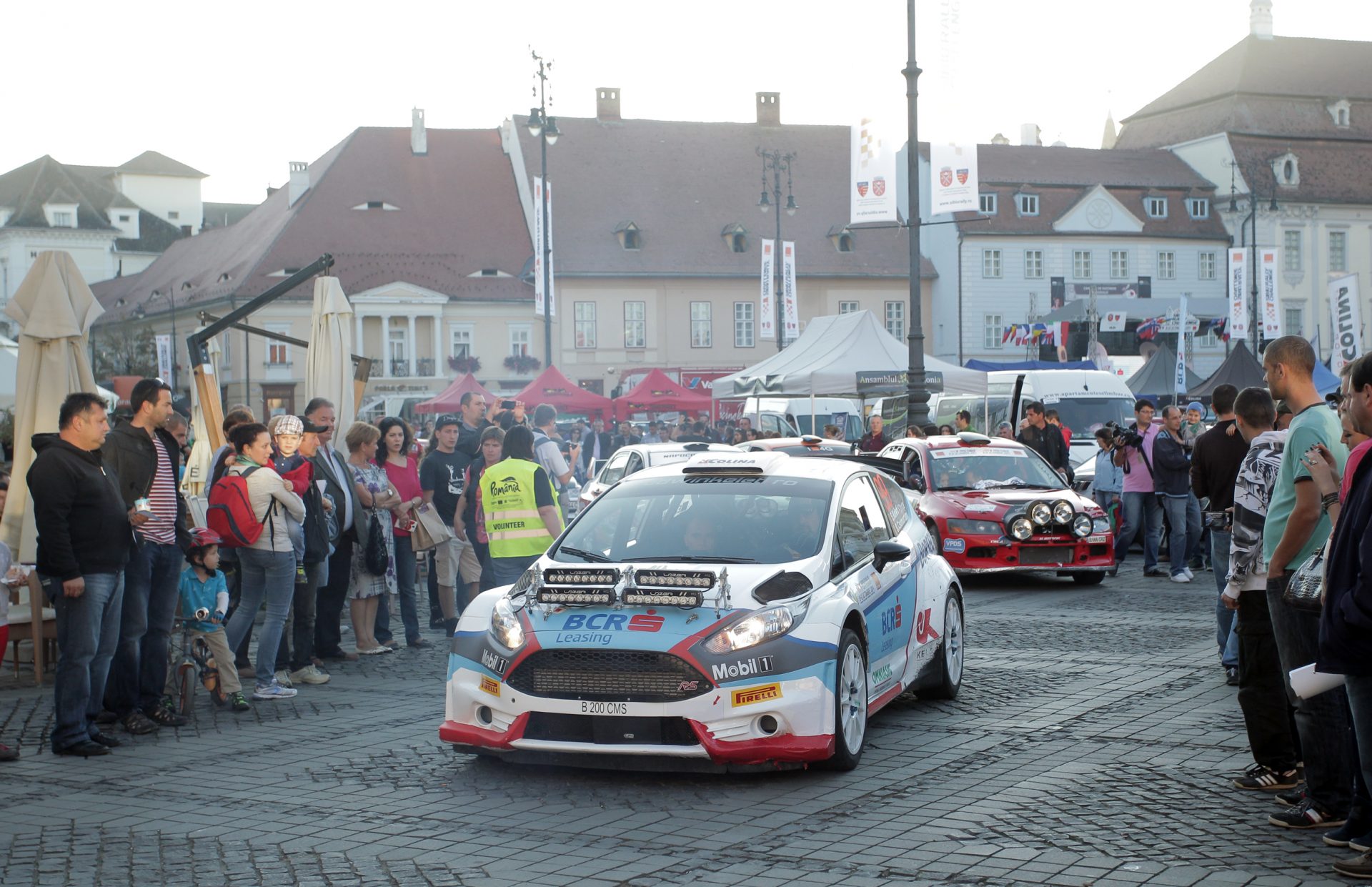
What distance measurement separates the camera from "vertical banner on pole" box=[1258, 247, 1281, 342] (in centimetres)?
4225

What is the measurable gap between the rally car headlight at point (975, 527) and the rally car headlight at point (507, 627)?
9.22 metres

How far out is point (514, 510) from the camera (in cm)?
1141

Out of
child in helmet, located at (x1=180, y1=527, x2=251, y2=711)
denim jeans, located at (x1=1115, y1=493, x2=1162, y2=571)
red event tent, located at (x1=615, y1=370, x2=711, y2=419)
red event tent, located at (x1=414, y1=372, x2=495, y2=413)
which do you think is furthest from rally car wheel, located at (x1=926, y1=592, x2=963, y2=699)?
red event tent, located at (x1=615, y1=370, x2=711, y2=419)

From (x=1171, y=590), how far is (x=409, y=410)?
117ft

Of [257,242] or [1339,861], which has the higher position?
[257,242]

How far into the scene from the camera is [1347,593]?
5238mm

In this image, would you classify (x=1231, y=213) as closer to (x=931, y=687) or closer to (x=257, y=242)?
(x=257, y=242)

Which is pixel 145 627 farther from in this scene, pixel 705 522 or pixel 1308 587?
pixel 1308 587

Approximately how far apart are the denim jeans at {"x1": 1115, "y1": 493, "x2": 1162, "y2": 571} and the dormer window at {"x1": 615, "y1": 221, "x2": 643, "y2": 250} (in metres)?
48.2

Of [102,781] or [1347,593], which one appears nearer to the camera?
[1347,593]

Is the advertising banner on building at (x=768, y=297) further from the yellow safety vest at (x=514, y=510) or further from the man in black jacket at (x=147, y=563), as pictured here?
the man in black jacket at (x=147, y=563)

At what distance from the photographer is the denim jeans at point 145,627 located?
29.6 feet

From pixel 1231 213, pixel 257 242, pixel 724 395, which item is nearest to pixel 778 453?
pixel 724 395

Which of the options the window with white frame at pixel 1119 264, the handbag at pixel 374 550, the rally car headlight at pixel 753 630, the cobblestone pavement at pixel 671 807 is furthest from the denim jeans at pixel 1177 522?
the window with white frame at pixel 1119 264
